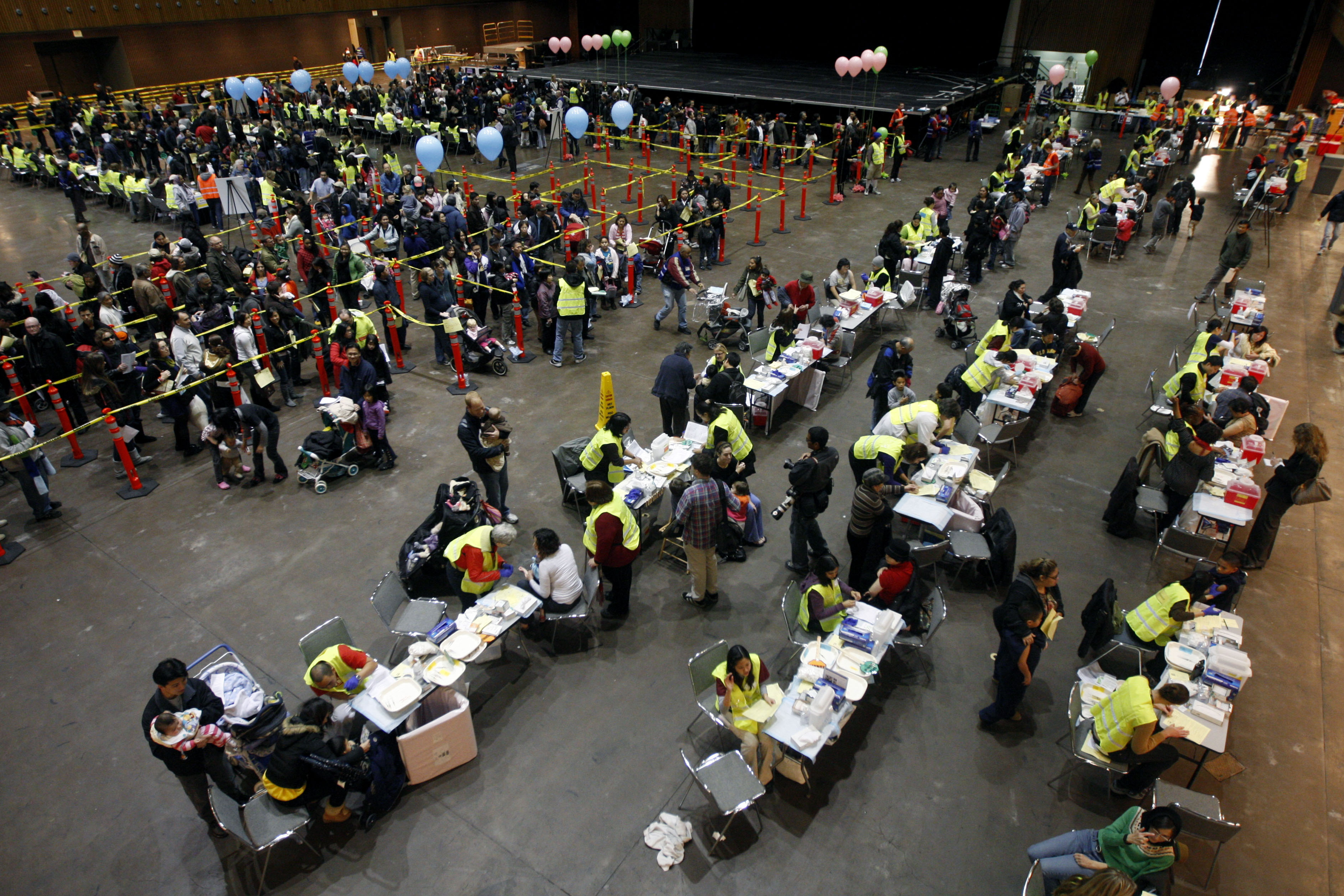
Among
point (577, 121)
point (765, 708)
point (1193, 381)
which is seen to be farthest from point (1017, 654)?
point (577, 121)

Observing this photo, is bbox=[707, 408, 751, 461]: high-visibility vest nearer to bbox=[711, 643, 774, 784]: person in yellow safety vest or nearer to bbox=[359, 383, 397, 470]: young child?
bbox=[711, 643, 774, 784]: person in yellow safety vest

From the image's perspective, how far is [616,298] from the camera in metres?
14.4

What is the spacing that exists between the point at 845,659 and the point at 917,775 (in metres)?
1.08

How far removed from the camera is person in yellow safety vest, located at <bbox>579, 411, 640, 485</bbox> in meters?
7.55

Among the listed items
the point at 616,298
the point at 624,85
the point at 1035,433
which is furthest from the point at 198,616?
the point at 624,85

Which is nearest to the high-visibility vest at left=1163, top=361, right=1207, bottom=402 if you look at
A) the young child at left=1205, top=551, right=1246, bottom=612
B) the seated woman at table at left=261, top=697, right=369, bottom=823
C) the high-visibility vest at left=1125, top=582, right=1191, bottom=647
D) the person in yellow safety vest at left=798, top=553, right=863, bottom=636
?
the young child at left=1205, top=551, right=1246, bottom=612

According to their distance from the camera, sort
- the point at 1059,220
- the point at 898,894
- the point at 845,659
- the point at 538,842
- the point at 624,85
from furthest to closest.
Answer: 1. the point at 624,85
2. the point at 1059,220
3. the point at 845,659
4. the point at 538,842
5. the point at 898,894

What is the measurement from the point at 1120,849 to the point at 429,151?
16.4m

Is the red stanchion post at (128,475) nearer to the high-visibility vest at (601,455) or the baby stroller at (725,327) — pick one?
the high-visibility vest at (601,455)

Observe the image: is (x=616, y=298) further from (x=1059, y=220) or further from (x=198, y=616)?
(x=1059, y=220)

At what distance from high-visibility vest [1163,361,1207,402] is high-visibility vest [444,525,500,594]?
7795mm

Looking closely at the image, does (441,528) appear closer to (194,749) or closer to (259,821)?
(194,749)

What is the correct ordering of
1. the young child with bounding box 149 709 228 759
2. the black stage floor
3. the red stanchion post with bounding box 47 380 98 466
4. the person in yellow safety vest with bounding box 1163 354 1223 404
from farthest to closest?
the black stage floor < the red stanchion post with bounding box 47 380 98 466 < the person in yellow safety vest with bounding box 1163 354 1223 404 < the young child with bounding box 149 709 228 759

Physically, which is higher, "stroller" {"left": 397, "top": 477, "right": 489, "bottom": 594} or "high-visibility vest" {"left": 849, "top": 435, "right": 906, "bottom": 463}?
"high-visibility vest" {"left": 849, "top": 435, "right": 906, "bottom": 463}
